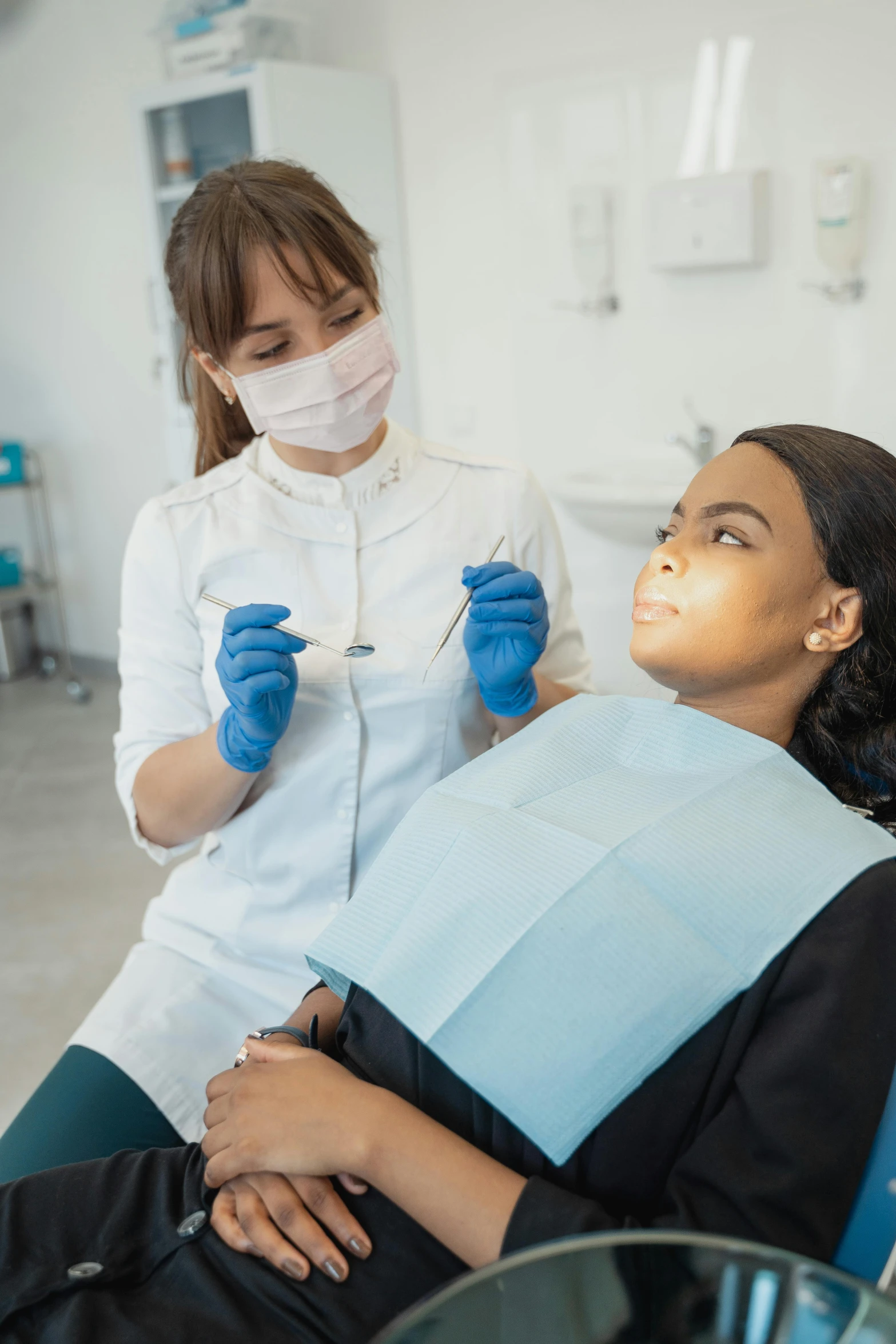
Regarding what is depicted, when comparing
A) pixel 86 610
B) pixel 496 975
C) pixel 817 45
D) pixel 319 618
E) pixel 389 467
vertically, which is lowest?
pixel 86 610

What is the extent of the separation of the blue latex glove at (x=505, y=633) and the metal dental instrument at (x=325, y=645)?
0.23 ft

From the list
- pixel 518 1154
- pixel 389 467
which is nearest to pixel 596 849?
pixel 518 1154

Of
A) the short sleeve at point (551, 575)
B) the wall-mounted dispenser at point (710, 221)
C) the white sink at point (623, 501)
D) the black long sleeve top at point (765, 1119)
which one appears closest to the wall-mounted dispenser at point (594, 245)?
the wall-mounted dispenser at point (710, 221)

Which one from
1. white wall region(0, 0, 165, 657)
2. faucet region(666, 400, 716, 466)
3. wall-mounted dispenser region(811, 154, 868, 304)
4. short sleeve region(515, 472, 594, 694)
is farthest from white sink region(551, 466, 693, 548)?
white wall region(0, 0, 165, 657)

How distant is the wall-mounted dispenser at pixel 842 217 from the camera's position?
2.50 metres

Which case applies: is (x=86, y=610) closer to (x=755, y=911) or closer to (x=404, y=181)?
(x=404, y=181)

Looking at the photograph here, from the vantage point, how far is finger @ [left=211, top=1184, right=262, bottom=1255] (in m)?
0.88

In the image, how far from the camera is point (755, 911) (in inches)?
33.6

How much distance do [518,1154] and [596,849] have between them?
0.24m

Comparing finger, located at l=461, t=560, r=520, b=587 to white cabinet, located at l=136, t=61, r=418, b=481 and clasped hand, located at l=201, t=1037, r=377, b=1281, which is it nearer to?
clasped hand, located at l=201, t=1037, r=377, b=1281

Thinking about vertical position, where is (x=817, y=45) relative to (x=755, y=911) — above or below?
above

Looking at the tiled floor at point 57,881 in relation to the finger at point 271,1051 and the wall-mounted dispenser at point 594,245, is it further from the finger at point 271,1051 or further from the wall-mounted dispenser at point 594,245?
the wall-mounted dispenser at point 594,245

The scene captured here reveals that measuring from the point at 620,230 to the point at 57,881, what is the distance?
7.21 ft

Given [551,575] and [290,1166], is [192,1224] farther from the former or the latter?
[551,575]
